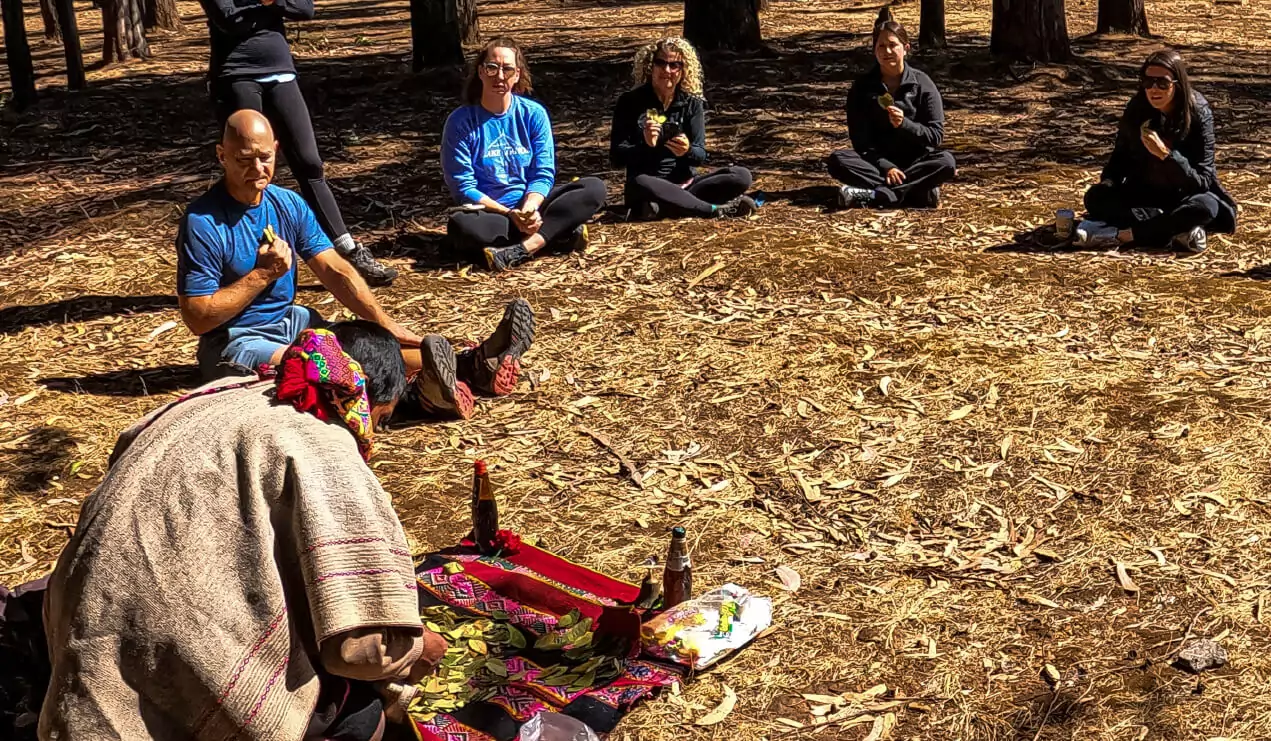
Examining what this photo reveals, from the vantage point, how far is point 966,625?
16.7ft

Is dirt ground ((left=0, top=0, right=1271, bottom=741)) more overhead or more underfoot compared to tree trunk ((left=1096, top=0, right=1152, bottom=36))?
more underfoot

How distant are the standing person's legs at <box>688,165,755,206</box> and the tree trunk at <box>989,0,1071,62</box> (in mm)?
5888

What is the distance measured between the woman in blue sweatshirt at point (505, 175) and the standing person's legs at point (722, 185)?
1014 millimetres

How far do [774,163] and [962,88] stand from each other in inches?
134

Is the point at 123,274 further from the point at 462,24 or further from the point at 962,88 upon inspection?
the point at 962,88

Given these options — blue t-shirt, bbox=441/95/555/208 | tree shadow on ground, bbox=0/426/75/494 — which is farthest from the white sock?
tree shadow on ground, bbox=0/426/75/494

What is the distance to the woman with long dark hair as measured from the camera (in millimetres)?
10023

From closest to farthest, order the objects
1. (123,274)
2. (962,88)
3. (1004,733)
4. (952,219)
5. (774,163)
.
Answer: (1004,733), (123,274), (952,219), (774,163), (962,88)

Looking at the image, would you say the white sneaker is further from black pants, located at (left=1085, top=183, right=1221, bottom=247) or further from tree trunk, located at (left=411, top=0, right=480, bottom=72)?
tree trunk, located at (left=411, top=0, right=480, bottom=72)

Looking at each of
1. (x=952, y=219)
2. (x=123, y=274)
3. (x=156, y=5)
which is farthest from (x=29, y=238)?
(x=156, y=5)

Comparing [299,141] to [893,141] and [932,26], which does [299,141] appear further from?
[932,26]

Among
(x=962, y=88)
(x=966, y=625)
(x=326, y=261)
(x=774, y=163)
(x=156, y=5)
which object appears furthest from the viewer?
(x=156, y=5)

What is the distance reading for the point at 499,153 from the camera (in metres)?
9.20

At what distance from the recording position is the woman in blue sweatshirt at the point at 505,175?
357 inches
